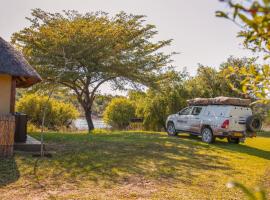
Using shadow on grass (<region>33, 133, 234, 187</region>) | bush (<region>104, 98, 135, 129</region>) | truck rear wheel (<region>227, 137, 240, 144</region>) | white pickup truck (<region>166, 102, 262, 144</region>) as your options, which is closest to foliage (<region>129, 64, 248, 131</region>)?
bush (<region>104, 98, 135, 129</region>)

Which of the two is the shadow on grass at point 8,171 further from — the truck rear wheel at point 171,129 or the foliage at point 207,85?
the foliage at point 207,85

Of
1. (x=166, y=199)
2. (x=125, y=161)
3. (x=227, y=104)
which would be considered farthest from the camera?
(x=227, y=104)

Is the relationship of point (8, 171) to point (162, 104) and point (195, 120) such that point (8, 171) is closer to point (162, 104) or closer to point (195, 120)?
point (195, 120)

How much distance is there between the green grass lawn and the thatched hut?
0.75 meters

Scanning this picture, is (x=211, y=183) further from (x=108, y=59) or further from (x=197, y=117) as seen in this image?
(x=108, y=59)

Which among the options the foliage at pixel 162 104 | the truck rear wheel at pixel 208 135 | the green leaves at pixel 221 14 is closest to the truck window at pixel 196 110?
the truck rear wheel at pixel 208 135

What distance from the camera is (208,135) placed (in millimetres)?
17141

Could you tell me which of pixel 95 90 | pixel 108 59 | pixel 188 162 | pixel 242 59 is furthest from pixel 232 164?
pixel 242 59

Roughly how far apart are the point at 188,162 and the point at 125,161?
2017 millimetres

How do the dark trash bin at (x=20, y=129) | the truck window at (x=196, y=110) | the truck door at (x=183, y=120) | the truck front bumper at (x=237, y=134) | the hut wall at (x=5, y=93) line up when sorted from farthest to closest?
the truck door at (x=183, y=120) < the truck window at (x=196, y=110) < the truck front bumper at (x=237, y=134) < the hut wall at (x=5, y=93) < the dark trash bin at (x=20, y=129)

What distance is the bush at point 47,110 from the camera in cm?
2927

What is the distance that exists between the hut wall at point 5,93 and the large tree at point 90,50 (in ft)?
22.1

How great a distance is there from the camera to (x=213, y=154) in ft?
43.2

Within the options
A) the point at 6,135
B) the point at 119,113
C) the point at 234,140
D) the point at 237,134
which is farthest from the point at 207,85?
the point at 6,135
